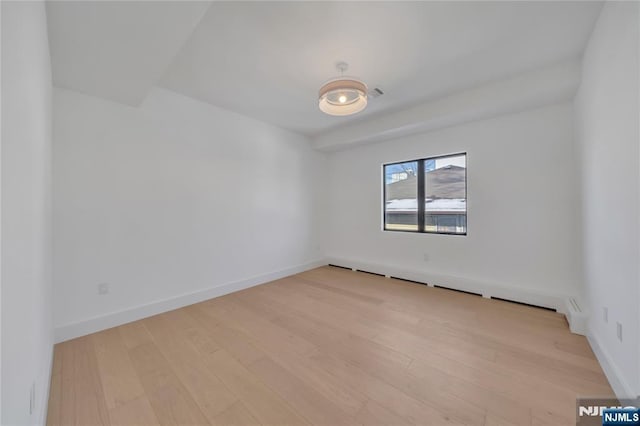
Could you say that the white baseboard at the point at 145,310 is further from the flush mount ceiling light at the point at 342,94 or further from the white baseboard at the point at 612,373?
the white baseboard at the point at 612,373

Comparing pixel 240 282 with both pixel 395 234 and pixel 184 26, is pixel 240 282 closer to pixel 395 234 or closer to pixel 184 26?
pixel 395 234

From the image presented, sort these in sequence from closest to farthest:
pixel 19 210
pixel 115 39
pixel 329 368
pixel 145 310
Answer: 1. pixel 19 210
2. pixel 115 39
3. pixel 329 368
4. pixel 145 310

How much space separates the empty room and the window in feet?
0.15

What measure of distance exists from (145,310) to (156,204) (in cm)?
124

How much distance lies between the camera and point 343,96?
238 centimetres

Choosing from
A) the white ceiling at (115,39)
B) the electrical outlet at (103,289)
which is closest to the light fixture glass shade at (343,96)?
the white ceiling at (115,39)

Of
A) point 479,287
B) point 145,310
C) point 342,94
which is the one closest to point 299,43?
point 342,94

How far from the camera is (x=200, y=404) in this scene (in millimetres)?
1529

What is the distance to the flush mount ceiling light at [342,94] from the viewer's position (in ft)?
7.30

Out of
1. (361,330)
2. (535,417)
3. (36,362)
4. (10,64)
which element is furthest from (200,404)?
(535,417)

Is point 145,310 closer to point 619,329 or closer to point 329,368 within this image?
point 329,368

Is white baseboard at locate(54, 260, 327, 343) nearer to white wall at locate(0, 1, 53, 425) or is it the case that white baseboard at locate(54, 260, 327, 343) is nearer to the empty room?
the empty room

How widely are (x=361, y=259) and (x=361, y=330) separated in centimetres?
243

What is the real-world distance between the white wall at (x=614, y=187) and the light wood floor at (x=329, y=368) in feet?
1.07
